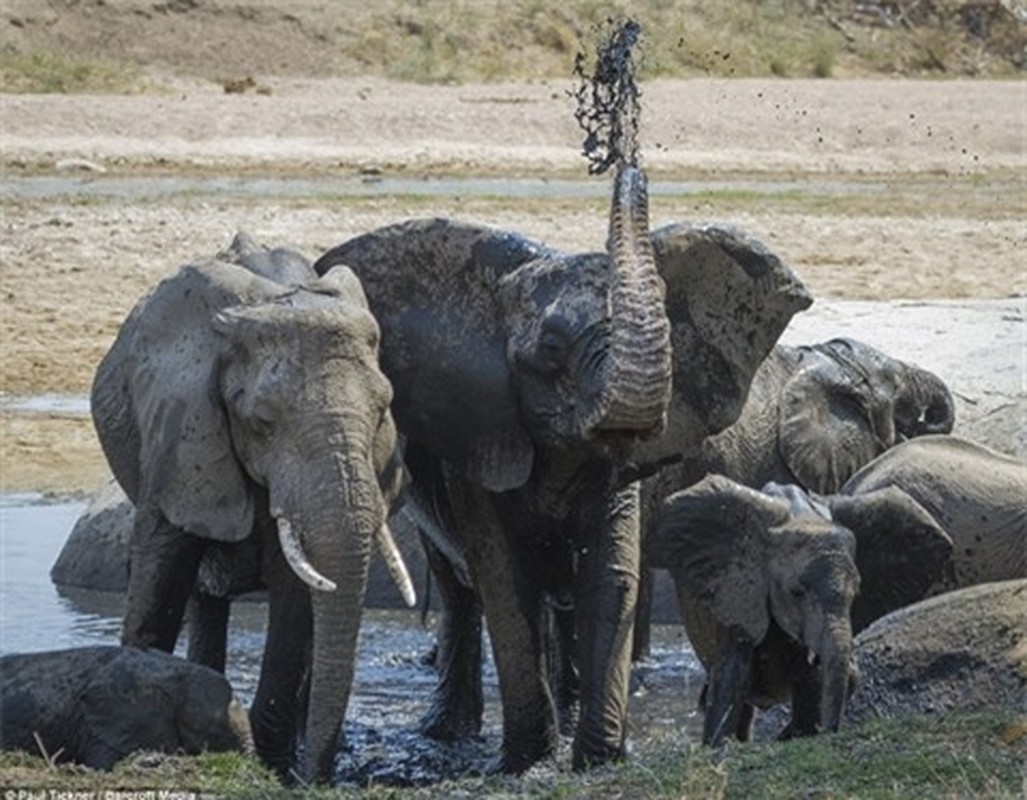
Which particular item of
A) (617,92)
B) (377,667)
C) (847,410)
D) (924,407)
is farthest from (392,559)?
(924,407)

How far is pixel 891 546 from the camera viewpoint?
9.80 metres

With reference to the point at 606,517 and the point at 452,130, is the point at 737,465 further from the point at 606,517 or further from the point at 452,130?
the point at 452,130

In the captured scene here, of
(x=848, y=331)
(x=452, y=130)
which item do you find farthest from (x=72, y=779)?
(x=452, y=130)

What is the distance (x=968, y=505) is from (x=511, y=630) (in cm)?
204

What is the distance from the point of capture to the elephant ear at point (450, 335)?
29.9 feet

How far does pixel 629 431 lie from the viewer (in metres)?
8.49

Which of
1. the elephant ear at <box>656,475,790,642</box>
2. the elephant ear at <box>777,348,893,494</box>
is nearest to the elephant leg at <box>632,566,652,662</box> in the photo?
the elephant ear at <box>777,348,893,494</box>

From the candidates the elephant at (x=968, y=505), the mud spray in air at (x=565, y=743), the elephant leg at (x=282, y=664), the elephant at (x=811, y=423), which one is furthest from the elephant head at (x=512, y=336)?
the elephant at (x=968, y=505)

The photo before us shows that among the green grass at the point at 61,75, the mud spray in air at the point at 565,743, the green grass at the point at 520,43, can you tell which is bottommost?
the green grass at the point at 61,75

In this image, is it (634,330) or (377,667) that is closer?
(634,330)

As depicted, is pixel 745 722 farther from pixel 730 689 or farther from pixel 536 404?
pixel 536 404

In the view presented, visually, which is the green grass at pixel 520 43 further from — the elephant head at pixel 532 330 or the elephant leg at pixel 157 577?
the elephant leg at pixel 157 577

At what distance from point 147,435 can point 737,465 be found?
103 inches

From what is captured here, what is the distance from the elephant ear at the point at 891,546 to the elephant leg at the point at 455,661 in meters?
1.28
